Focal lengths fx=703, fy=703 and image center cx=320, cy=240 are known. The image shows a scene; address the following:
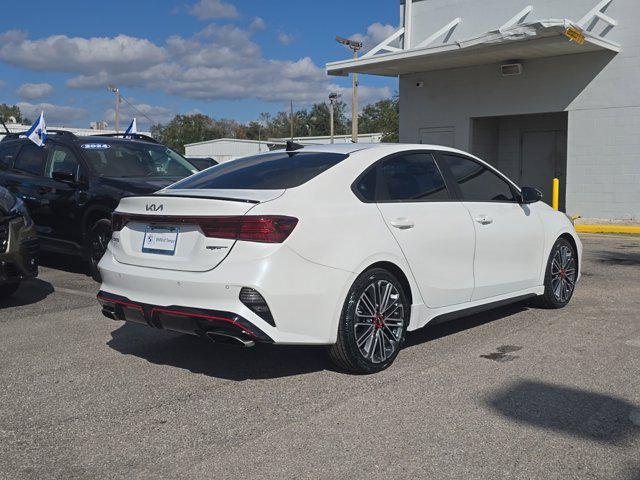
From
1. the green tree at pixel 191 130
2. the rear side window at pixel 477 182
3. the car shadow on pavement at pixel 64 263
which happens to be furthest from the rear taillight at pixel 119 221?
the green tree at pixel 191 130

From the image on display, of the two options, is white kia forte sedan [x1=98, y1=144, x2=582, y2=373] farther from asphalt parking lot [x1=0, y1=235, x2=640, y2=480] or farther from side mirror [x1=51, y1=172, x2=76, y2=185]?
side mirror [x1=51, y1=172, x2=76, y2=185]

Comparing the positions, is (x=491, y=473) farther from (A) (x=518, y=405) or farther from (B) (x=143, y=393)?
(B) (x=143, y=393)

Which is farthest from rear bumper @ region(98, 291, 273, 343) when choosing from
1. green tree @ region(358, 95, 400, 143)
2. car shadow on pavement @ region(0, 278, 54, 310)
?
green tree @ region(358, 95, 400, 143)

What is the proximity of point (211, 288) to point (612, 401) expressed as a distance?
2.55m

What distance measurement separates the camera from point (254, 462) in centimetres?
348

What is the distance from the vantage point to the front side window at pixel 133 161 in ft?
29.2

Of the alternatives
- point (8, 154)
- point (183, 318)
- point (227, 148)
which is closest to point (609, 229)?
point (8, 154)

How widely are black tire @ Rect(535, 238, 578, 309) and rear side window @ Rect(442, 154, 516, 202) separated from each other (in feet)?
2.88

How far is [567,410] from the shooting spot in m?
4.15

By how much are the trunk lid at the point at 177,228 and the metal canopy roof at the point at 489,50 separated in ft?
39.4

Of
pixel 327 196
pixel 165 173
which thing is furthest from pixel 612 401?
pixel 165 173

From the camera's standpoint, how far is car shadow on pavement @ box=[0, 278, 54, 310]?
7488mm

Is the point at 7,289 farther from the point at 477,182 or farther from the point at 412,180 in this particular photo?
the point at 477,182

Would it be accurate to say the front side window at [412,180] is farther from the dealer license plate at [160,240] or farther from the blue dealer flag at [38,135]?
the blue dealer flag at [38,135]
